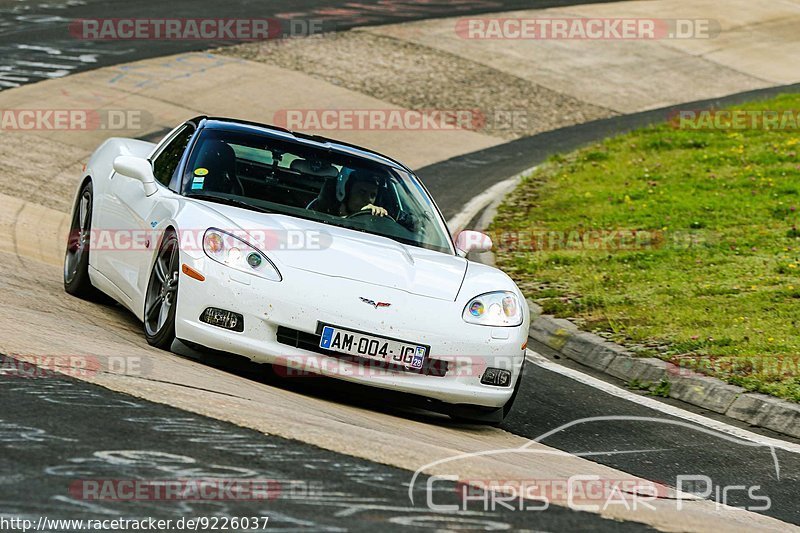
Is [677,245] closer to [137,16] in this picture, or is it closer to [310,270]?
[310,270]

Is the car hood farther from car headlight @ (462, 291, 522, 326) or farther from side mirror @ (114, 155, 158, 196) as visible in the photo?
side mirror @ (114, 155, 158, 196)

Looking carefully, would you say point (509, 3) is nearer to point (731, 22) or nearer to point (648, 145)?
point (731, 22)

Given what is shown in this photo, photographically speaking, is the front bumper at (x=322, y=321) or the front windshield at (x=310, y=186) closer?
the front bumper at (x=322, y=321)

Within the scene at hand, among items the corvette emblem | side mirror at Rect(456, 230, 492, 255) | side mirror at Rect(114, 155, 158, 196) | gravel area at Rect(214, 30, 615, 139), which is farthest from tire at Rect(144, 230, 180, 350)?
gravel area at Rect(214, 30, 615, 139)

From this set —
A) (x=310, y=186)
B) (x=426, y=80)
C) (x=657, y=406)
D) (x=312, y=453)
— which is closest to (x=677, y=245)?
(x=657, y=406)

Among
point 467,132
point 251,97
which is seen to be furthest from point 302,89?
point 467,132

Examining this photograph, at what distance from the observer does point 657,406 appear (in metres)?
8.36

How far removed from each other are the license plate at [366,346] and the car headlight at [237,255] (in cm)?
41

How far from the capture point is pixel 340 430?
221 inches

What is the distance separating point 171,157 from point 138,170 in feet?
1.43

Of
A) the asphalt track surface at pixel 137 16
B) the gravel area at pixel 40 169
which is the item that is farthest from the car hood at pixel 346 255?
the asphalt track surface at pixel 137 16

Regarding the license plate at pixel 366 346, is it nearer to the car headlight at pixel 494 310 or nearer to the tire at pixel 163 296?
the car headlight at pixel 494 310

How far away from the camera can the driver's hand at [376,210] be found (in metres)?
7.96

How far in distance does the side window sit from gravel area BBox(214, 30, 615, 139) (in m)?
12.0
